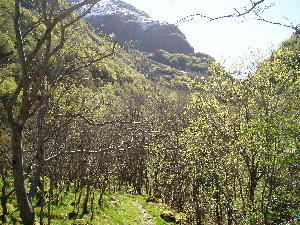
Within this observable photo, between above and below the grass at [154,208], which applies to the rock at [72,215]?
above

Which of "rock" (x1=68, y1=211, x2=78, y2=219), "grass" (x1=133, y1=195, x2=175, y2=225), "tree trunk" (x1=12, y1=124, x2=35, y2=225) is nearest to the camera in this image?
"tree trunk" (x1=12, y1=124, x2=35, y2=225)

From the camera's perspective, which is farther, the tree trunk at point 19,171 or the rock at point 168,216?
the rock at point 168,216

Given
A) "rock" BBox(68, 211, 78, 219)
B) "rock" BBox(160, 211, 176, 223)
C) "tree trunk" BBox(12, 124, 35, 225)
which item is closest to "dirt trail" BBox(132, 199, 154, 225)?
"rock" BBox(160, 211, 176, 223)

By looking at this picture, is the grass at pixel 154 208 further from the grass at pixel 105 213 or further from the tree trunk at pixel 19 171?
the tree trunk at pixel 19 171

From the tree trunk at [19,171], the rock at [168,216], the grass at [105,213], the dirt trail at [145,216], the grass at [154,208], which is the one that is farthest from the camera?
the rock at [168,216]

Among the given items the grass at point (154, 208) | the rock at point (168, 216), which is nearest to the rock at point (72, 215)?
the grass at point (154, 208)

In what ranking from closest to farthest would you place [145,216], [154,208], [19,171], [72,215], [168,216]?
[19,171]
[72,215]
[168,216]
[145,216]
[154,208]

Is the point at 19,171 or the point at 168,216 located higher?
the point at 19,171

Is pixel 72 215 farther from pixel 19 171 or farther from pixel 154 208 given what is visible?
pixel 19 171

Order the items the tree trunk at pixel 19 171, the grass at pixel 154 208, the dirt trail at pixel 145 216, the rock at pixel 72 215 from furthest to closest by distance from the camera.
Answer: the grass at pixel 154 208 → the dirt trail at pixel 145 216 → the rock at pixel 72 215 → the tree trunk at pixel 19 171

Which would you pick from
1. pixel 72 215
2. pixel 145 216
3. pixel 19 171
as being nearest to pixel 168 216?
pixel 145 216

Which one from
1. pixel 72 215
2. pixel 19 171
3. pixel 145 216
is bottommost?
pixel 145 216

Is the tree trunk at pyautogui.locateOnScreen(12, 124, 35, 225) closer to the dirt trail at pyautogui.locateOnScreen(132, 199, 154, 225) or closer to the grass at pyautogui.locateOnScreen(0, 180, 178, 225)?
the grass at pyautogui.locateOnScreen(0, 180, 178, 225)

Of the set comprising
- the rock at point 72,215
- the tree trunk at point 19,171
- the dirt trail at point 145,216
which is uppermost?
the tree trunk at point 19,171
